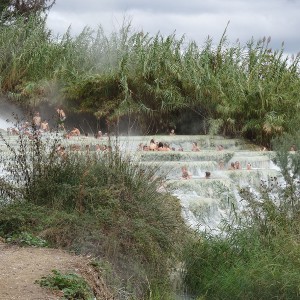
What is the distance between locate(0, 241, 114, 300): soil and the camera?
22.9 ft

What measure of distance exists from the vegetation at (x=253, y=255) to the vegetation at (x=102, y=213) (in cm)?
45

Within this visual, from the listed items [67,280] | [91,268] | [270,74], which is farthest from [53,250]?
[270,74]

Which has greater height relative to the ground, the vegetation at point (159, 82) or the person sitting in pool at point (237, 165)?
the vegetation at point (159, 82)

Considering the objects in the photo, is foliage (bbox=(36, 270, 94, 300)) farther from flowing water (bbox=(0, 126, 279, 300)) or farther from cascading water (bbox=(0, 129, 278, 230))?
cascading water (bbox=(0, 129, 278, 230))

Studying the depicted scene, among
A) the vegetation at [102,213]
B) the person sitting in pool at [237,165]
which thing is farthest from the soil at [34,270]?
the person sitting in pool at [237,165]

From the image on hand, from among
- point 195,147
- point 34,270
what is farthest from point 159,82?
point 34,270

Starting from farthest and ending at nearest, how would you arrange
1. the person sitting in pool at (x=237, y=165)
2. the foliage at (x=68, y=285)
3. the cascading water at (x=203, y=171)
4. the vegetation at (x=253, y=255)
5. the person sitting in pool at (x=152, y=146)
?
the person sitting in pool at (x=152, y=146) → the person sitting in pool at (x=237, y=165) → the cascading water at (x=203, y=171) → the vegetation at (x=253, y=255) → the foliage at (x=68, y=285)

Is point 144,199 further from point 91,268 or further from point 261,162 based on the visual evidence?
point 261,162

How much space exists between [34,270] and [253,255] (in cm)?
324

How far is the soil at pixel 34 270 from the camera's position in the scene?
22.9 ft

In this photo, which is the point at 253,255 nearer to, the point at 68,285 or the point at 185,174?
the point at 68,285

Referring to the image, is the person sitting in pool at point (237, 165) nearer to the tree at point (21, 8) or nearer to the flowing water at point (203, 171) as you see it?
the flowing water at point (203, 171)

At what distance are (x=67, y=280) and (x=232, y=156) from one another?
11666 mm

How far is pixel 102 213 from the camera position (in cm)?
930
